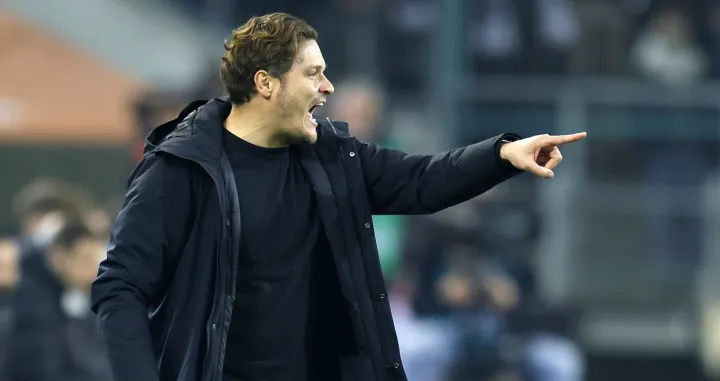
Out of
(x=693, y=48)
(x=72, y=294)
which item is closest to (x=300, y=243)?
(x=72, y=294)

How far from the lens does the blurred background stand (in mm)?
8523

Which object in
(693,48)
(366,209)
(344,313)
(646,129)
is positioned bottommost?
(344,313)

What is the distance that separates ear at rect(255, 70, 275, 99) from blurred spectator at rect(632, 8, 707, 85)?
245 inches

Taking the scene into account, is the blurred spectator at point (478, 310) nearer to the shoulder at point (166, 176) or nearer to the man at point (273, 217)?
the man at point (273, 217)

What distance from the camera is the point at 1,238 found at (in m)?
8.68

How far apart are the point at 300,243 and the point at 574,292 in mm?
5308

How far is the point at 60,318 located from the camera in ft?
23.7

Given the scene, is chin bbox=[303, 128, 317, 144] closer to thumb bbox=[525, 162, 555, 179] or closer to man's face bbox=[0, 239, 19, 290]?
thumb bbox=[525, 162, 555, 179]

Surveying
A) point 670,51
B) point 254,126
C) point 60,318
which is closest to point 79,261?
point 60,318

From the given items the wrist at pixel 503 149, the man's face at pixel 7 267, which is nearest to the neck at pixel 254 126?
the wrist at pixel 503 149

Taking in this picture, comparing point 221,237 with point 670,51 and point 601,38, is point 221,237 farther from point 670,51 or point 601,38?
point 670,51

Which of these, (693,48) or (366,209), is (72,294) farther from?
(693,48)

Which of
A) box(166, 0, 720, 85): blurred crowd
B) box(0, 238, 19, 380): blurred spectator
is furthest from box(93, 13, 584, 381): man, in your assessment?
box(166, 0, 720, 85): blurred crowd

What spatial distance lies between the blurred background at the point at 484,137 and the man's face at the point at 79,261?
1 cm
